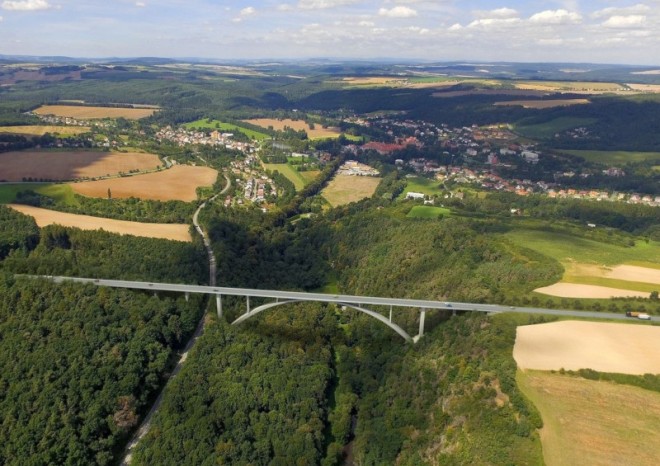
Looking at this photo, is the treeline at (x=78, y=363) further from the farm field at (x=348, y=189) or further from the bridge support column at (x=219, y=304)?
the farm field at (x=348, y=189)

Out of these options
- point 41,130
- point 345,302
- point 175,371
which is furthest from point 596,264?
point 41,130

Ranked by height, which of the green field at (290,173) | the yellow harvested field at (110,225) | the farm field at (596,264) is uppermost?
the farm field at (596,264)

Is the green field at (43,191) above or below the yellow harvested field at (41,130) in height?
below

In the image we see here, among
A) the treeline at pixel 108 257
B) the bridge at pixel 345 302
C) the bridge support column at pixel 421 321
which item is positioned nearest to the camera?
the bridge at pixel 345 302

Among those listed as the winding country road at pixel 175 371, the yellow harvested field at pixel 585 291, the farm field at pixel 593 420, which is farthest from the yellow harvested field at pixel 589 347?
the winding country road at pixel 175 371

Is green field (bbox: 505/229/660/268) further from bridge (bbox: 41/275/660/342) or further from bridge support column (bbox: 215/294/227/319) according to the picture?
bridge support column (bbox: 215/294/227/319)

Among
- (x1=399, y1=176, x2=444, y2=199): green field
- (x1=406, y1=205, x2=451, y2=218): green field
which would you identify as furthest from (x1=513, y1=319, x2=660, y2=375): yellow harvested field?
(x1=399, y1=176, x2=444, y2=199): green field

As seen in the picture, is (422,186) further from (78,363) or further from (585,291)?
(78,363)
